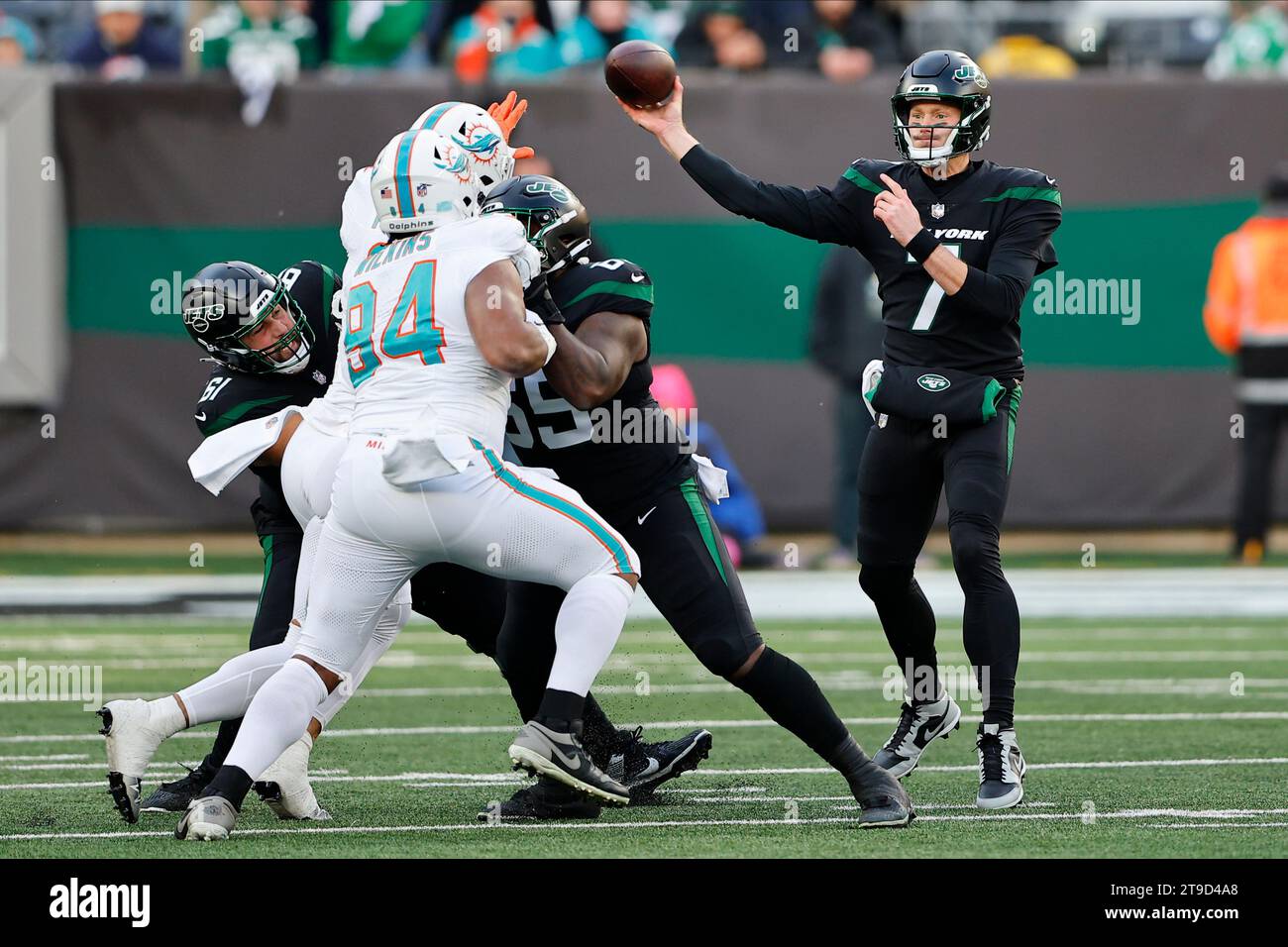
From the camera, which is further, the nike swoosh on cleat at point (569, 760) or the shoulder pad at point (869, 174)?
the shoulder pad at point (869, 174)

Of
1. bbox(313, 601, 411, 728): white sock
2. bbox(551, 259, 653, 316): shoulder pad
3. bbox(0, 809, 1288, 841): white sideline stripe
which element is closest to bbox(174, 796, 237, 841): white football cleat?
bbox(0, 809, 1288, 841): white sideline stripe

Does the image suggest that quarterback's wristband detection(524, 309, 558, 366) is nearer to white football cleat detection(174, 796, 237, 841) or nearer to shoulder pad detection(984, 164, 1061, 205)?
white football cleat detection(174, 796, 237, 841)

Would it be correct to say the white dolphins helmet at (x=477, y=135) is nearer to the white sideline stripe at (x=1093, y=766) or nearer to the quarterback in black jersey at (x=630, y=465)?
the quarterback in black jersey at (x=630, y=465)

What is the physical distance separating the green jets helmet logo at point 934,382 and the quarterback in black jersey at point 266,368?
5.37 ft

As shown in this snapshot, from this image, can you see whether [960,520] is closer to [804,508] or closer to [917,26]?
[804,508]

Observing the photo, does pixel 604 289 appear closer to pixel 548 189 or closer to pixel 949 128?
pixel 548 189

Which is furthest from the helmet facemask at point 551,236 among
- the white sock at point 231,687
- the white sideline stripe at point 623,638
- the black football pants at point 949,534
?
the white sideline stripe at point 623,638

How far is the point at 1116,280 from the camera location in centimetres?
1311

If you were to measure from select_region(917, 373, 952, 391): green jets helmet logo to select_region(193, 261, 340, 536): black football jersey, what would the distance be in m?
1.62

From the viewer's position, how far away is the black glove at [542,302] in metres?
5.20

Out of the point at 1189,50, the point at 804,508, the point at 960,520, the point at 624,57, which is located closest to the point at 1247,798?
the point at 960,520

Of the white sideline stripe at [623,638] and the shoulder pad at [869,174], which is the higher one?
the shoulder pad at [869,174]

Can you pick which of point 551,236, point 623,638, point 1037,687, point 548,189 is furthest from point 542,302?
point 623,638

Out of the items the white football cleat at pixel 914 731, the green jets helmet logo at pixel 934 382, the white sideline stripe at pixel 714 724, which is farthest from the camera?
the white sideline stripe at pixel 714 724
